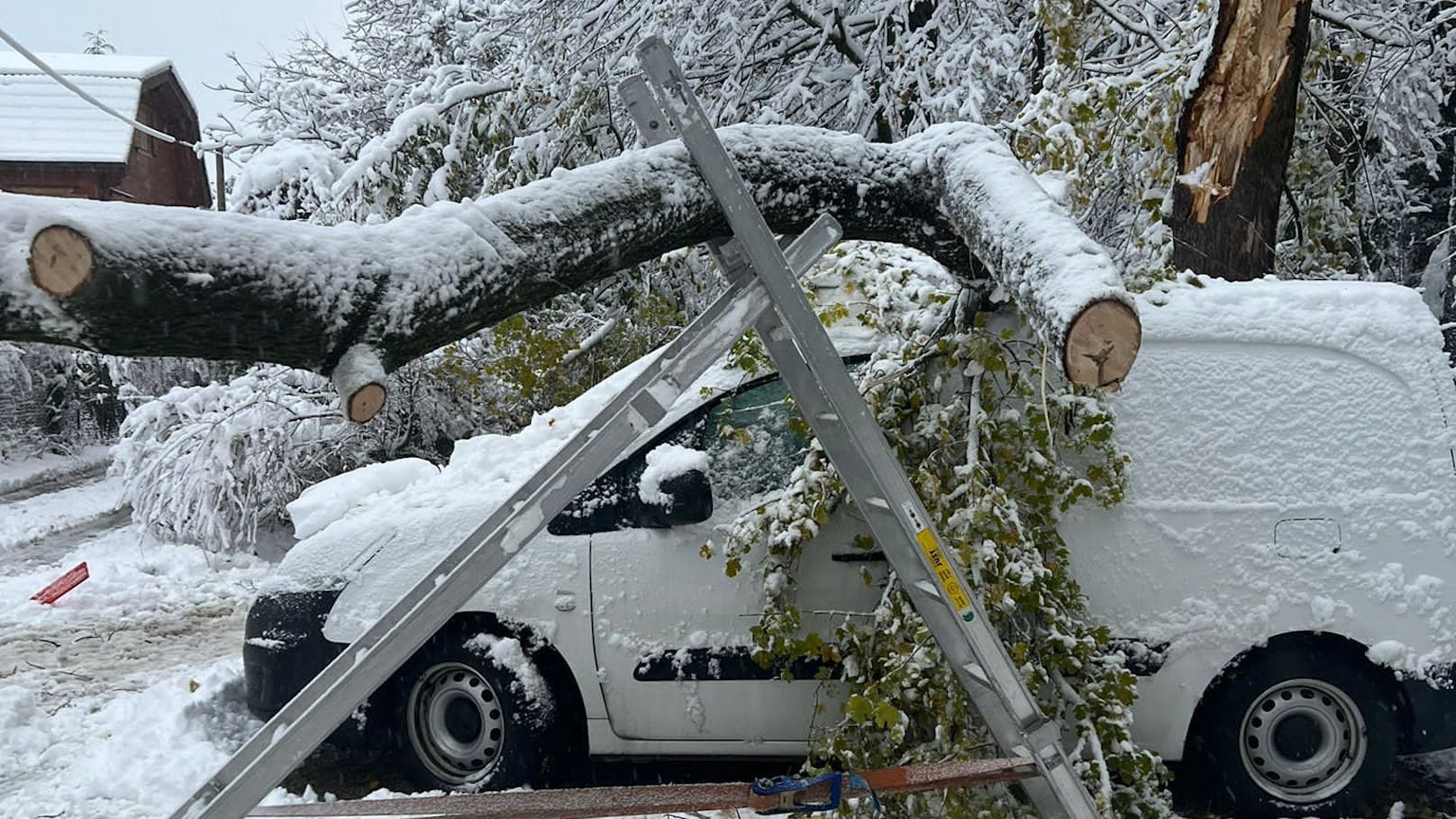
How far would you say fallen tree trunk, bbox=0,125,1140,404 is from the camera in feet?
5.90

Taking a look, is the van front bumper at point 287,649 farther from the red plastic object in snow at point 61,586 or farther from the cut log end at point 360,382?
the red plastic object in snow at point 61,586

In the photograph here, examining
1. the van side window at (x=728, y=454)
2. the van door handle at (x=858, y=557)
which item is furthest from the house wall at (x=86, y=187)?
the van door handle at (x=858, y=557)

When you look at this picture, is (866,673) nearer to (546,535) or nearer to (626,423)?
(546,535)

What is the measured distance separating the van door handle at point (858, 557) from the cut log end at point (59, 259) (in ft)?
8.25

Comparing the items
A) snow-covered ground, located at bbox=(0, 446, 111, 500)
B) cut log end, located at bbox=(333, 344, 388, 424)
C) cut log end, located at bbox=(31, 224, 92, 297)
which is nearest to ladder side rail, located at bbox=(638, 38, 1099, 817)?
cut log end, located at bbox=(333, 344, 388, 424)

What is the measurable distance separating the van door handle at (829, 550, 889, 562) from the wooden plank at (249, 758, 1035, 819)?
0.95 metres

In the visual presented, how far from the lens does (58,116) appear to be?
20844mm

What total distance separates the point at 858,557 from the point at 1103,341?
64.8 inches

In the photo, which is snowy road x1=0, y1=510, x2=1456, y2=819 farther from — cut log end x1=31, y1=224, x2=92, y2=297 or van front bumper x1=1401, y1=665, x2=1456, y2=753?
cut log end x1=31, y1=224, x2=92, y2=297

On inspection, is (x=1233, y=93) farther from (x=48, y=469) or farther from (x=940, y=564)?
(x=48, y=469)

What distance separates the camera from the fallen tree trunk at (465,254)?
1.80m

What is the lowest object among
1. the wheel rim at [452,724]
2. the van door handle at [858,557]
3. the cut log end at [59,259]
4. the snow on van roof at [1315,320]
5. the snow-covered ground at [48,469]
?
the snow-covered ground at [48,469]

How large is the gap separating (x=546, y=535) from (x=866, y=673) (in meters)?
1.28

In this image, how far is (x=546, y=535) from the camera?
13.0 feet
